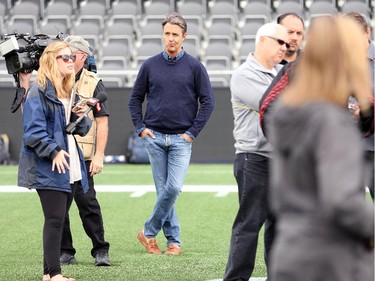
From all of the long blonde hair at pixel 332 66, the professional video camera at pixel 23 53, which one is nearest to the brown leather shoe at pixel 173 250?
the professional video camera at pixel 23 53

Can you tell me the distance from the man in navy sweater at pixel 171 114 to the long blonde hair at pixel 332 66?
540 cm

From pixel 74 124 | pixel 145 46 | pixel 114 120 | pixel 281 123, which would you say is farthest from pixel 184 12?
pixel 281 123

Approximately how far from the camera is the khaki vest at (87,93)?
8.04 meters

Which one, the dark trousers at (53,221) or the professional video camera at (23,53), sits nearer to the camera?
the dark trousers at (53,221)

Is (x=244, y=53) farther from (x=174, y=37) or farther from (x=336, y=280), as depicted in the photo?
(x=336, y=280)

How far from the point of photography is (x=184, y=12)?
923 inches

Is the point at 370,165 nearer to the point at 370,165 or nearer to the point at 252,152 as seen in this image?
the point at 370,165

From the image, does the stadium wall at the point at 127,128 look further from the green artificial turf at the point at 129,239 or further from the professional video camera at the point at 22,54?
the professional video camera at the point at 22,54

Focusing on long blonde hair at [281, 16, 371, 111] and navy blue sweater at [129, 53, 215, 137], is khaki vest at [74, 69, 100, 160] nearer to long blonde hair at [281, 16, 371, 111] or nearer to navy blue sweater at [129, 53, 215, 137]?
navy blue sweater at [129, 53, 215, 137]

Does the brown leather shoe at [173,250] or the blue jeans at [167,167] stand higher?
the blue jeans at [167,167]

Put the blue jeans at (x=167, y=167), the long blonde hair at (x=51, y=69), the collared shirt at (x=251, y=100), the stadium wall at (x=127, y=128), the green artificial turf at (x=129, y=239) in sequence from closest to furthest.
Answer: the collared shirt at (x=251, y=100) → the long blonde hair at (x=51, y=69) → the green artificial turf at (x=129, y=239) → the blue jeans at (x=167, y=167) → the stadium wall at (x=127, y=128)

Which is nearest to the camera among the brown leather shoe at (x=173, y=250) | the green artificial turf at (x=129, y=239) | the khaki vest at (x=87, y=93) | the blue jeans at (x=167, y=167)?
the green artificial turf at (x=129, y=239)

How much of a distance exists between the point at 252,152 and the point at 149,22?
1731 cm

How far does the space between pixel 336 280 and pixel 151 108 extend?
563 centimetres
